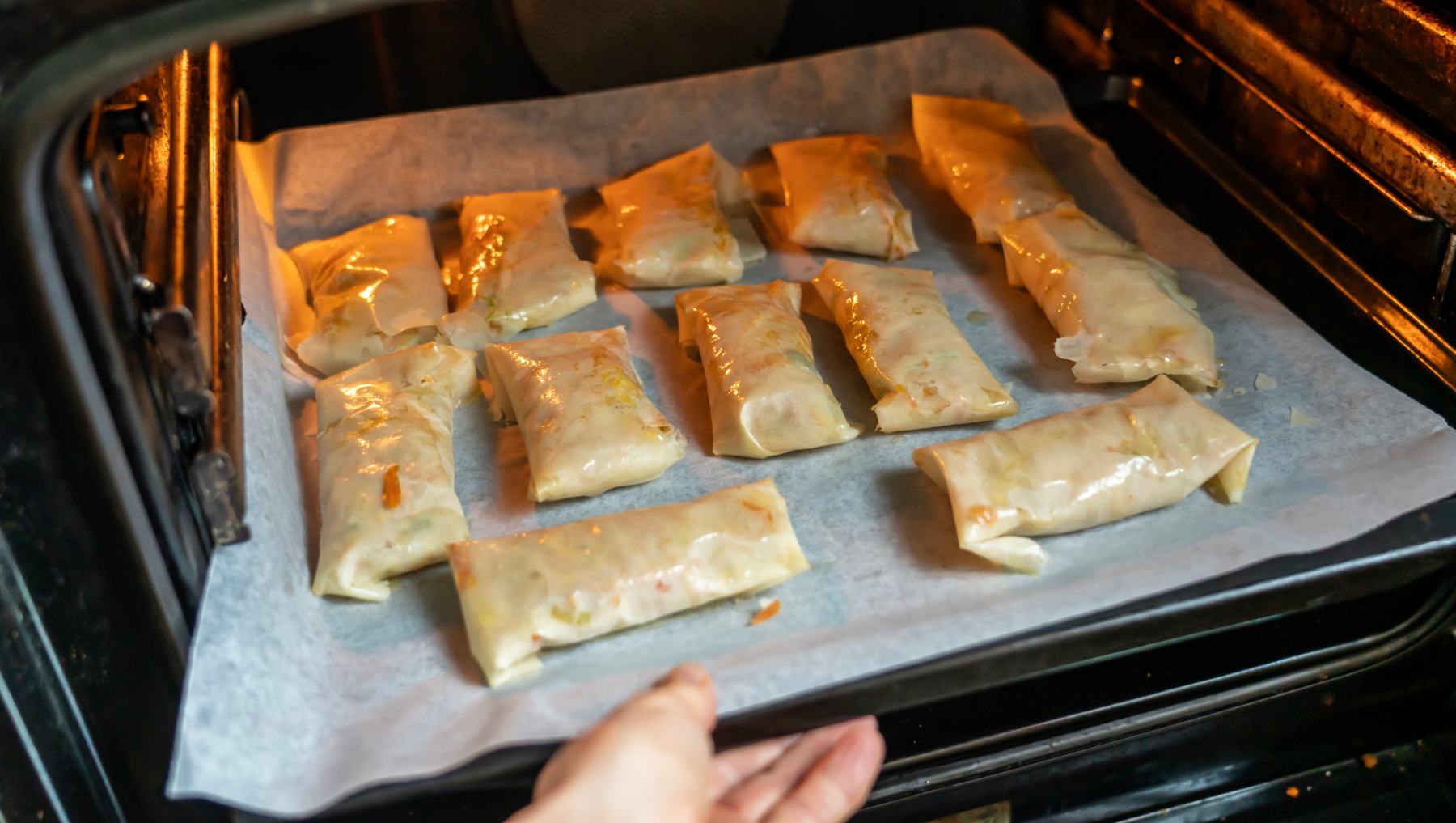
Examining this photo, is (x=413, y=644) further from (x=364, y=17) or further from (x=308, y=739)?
(x=364, y=17)

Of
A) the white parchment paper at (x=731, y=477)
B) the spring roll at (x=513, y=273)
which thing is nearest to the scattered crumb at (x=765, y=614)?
the white parchment paper at (x=731, y=477)

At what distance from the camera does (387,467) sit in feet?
5.60

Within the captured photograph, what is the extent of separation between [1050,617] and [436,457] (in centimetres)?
91

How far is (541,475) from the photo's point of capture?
1.73 metres

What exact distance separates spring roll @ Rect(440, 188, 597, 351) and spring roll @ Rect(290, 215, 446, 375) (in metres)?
0.06

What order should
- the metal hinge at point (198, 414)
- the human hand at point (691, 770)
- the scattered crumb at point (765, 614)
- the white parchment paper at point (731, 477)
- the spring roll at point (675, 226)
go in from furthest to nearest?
the spring roll at point (675, 226) → the scattered crumb at point (765, 614) → the white parchment paper at point (731, 477) → the metal hinge at point (198, 414) → the human hand at point (691, 770)

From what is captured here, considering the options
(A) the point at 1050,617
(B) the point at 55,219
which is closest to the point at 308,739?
(B) the point at 55,219

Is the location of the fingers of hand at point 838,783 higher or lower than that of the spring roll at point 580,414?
lower

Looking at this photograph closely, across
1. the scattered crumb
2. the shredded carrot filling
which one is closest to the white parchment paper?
the scattered crumb

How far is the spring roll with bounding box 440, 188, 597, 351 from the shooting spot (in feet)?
6.88

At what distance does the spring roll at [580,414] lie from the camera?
174cm

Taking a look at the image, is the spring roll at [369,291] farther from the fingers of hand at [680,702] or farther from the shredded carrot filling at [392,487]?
the fingers of hand at [680,702]

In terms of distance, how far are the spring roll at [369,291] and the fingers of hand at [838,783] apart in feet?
3.70

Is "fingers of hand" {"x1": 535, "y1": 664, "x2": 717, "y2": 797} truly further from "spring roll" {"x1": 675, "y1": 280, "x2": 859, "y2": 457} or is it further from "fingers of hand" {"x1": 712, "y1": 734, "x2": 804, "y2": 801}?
"spring roll" {"x1": 675, "y1": 280, "x2": 859, "y2": 457}
